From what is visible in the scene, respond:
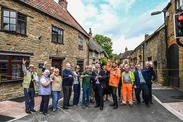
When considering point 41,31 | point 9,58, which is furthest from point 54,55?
point 9,58

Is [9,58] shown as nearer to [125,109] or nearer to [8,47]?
[8,47]

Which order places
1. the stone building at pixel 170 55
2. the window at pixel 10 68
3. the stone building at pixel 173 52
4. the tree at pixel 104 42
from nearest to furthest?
1. the window at pixel 10 68
2. the stone building at pixel 173 52
3. the stone building at pixel 170 55
4. the tree at pixel 104 42

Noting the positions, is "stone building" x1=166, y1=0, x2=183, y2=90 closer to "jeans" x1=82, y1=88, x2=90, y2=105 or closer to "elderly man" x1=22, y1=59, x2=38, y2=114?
"jeans" x1=82, y1=88, x2=90, y2=105

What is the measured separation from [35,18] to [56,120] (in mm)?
7722

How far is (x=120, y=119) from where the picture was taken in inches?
228

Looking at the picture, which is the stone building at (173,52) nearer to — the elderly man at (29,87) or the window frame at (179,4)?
the window frame at (179,4)

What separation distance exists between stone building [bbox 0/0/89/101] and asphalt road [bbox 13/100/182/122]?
400 cm

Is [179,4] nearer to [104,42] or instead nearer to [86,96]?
[86,96]

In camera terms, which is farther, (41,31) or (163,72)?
(163,72)

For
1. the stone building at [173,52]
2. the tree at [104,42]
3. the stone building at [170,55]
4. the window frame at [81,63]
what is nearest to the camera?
the stone building at [173,52]

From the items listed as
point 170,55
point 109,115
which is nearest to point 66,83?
point 109,115

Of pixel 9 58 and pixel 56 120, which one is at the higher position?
pixel 9 58

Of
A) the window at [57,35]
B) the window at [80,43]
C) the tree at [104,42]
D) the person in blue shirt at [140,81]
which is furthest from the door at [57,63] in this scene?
the tree at [104,42]

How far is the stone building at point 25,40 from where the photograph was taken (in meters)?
9.07
